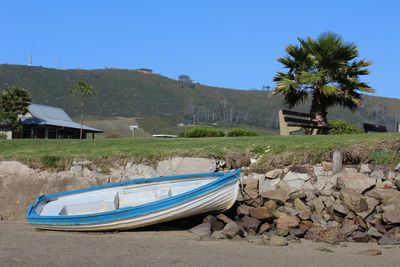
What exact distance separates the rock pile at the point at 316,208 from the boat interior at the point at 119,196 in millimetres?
1411

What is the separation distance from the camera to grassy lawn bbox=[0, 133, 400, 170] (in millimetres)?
15609

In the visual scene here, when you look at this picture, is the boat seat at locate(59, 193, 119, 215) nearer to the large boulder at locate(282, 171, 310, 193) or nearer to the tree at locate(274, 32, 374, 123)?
the large boulder at locate(282, 171, 310, 193)

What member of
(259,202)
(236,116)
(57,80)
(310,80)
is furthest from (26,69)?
(259,202)

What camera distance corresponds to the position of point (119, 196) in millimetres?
14812

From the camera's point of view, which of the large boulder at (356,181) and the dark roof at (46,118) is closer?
the large boulder at (356,181)

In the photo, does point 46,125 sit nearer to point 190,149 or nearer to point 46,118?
point 46,118

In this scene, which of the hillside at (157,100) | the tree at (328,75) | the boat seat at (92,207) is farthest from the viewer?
the hillside at (157,100)

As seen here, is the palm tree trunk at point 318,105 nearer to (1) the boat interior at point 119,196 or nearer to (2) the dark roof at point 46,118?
(1) the boat interior at point 119,196

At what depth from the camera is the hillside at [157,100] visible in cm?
8955

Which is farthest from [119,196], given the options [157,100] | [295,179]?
[157,100]

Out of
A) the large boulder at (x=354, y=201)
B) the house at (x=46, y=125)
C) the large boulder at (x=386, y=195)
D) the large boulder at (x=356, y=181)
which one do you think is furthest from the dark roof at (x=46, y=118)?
the large boulder at (x=386, y=195)

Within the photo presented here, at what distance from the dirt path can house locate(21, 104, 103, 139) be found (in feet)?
132

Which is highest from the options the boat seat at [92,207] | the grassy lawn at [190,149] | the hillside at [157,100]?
the hillside at [157,100]

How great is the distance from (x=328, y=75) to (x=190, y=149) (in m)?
8.54
